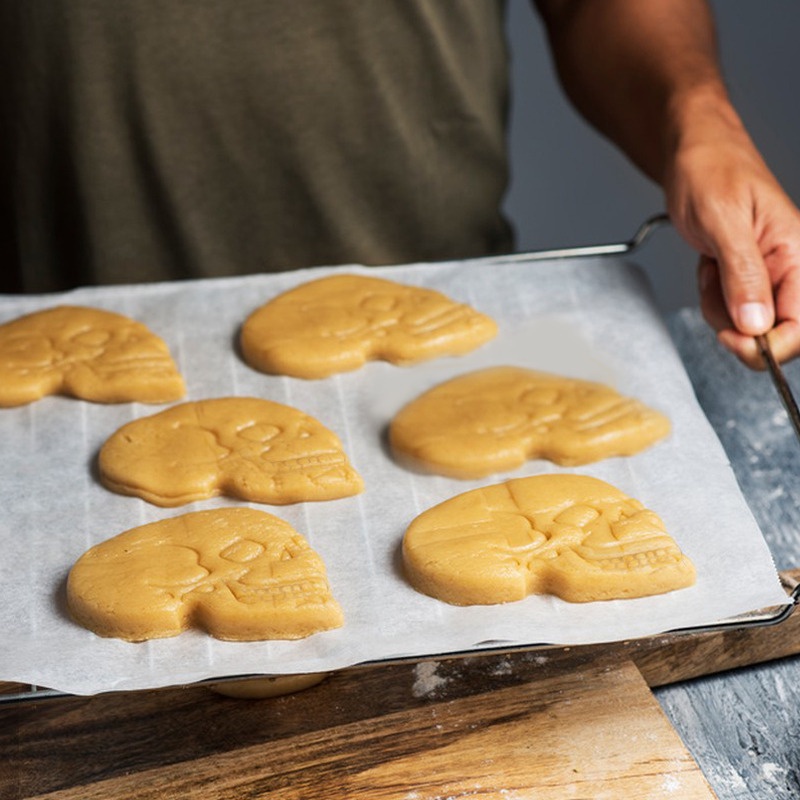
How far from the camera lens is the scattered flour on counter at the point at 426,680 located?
1.06 meters

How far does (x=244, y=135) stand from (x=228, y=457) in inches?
21.6

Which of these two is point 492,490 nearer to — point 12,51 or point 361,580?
point 361,580

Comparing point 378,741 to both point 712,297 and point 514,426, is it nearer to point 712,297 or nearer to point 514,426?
point 514,426

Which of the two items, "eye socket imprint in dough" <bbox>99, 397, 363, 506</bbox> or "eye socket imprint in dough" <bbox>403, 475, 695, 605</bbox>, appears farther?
"eye socket imprint in dough" <bbox>99, 397, 363, 506</bbox>

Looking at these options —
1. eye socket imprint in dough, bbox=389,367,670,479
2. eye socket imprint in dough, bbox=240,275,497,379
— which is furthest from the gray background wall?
eye socket imprint in dough, bbox=389,367,670,479

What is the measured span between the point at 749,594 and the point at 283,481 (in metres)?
0.44

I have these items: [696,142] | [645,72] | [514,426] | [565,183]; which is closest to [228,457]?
[514,426]

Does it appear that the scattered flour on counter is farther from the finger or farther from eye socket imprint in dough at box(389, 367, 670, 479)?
the finger

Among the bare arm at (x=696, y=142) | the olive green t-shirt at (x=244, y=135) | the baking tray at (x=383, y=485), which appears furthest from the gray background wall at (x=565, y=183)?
the baking tray at (x=383, y=485)

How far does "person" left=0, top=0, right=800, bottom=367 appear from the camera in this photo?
4.91ft

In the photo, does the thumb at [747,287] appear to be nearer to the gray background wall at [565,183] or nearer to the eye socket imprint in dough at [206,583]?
the eye socket imprint in dough at [206,583]

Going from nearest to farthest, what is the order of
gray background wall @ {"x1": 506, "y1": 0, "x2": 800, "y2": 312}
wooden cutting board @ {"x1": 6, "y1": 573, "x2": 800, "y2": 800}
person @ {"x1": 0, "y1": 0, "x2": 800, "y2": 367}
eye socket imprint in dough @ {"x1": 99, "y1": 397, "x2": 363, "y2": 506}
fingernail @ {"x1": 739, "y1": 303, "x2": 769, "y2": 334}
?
1. wooden cutting board @ {"x1": 6, "y1": 573, "x2": 800, "y2": 800}
2. eye socket imprint in dough @ {"x1": 99, "y1": 397, "x2": 363, "y2": 506}
3. fingernail @ {"x1": 739, "y1": 303, "x2": 769, "y2": 334}
4. person @ {"x1": 0, "y1": 0, "x2": 800, "y2": 367}
5. gray background wall @ {"x1": 506, "y1": 0, "x2": 800, "y2": 312}

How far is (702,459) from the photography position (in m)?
1.24

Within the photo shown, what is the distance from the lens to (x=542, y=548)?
43.4 inches
